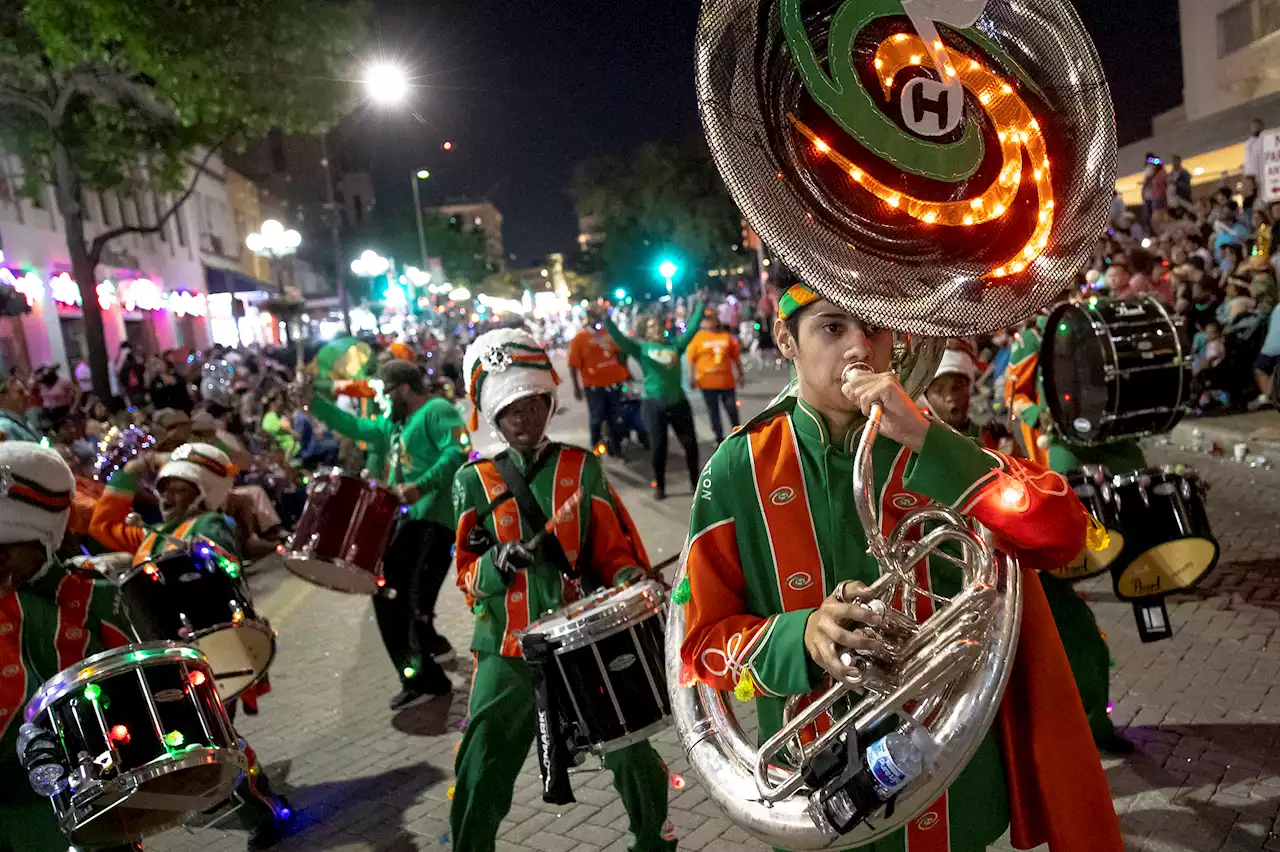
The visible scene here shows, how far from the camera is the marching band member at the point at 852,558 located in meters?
1.87

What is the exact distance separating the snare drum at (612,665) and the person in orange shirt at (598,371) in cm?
937

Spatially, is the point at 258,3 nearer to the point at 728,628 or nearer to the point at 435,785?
the point at 435,785

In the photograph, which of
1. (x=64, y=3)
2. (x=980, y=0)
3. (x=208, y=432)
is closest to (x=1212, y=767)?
(x=980, y=0)

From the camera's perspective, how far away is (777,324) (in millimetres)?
2279

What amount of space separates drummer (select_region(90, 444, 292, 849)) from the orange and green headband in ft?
11.4

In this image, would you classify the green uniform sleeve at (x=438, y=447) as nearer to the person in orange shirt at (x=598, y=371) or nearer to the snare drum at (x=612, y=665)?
the snare drum at (x=612, y=665)

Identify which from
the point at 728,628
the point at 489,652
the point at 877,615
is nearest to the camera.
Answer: the point at 877,615

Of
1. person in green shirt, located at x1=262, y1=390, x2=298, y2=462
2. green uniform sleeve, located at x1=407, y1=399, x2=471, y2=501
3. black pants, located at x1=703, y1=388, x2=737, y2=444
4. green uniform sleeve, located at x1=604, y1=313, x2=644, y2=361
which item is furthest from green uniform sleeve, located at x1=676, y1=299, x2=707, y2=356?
person in green shirt, located at x1=262, y1=390, x2=298, y2=462

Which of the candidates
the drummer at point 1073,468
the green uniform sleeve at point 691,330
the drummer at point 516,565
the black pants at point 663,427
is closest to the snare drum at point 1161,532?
the drummer at point 1073,468

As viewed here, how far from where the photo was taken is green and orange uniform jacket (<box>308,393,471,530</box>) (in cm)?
629

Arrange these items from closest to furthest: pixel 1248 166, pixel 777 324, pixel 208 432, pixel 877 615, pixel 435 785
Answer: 1. pixel 877 615
2. pixel 777 324
3. pixel 435 785
4. pixel 208 432
5. pixel 1248 166

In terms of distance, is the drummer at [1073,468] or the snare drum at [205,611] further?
the snare drum at [205,611]

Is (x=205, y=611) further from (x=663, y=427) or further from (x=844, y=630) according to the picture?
(x=663, y=427)

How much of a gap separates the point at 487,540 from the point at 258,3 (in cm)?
1419
